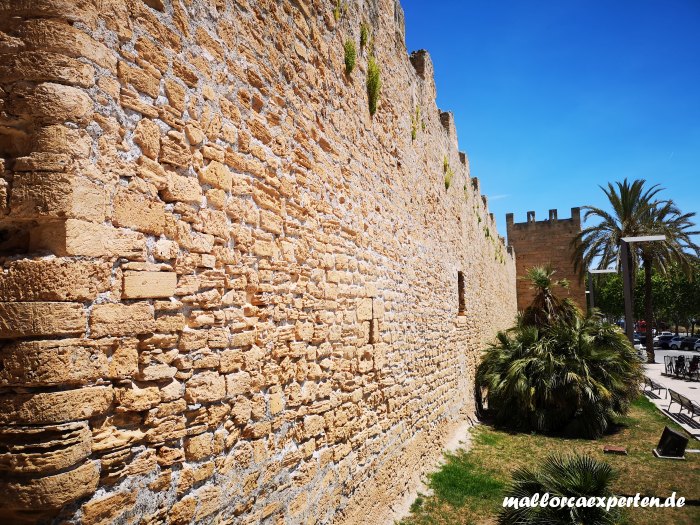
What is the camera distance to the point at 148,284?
8.63 ft

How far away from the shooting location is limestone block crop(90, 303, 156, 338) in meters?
2.35

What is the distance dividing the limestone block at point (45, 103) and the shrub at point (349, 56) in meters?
3.72

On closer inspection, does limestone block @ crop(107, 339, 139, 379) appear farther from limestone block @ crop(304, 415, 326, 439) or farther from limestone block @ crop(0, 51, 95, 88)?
limestone block @ crop(304, 415, 326, 439)

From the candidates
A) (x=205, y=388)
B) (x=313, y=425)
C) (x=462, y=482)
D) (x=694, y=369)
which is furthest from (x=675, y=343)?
(x=205, y=388)

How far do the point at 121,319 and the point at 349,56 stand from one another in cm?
422

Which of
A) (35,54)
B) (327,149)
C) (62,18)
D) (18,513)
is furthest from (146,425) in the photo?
(327,149)

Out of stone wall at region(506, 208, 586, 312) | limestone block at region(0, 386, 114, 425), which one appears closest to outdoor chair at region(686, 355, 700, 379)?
stone wall at region(506, 208, 586, 312)

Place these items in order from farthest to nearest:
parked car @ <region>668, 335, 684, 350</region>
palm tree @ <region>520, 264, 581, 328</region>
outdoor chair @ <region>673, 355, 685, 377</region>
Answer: parked car @ <region>668, 335, 684, 350</region> < outdoor chair @ <region>673, 355, 685, 377</region> < palm tree @ <region>520, 264, 581, 328</region>

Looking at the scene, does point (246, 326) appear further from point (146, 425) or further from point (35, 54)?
point (35, 54)

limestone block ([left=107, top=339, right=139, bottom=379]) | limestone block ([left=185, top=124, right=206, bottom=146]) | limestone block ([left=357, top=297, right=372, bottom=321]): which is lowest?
limestone block ([left=107, top=339, right=139, bottom=379])

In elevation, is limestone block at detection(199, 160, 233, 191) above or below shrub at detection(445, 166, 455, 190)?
below

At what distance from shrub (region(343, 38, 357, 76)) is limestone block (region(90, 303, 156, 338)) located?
3.96 m

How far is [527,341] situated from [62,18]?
12.1 m

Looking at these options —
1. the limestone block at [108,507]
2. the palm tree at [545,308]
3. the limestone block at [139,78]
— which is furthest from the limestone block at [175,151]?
the palm tree at [545,308]
